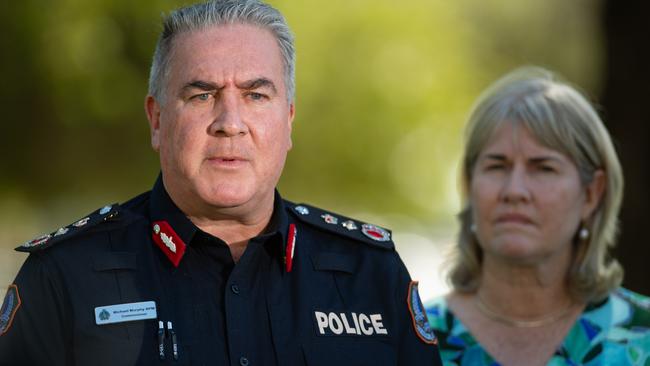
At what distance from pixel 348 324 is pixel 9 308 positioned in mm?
945

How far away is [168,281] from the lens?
331 centimetres

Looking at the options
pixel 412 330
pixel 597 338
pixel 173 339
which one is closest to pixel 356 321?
pixel 412 330

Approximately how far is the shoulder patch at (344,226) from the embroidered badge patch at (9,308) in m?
0.91

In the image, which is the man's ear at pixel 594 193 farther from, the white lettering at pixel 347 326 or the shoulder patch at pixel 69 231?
the shoulder patch at pixel 69 231

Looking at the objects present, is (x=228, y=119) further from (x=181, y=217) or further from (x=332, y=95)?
(x=332, y=95)

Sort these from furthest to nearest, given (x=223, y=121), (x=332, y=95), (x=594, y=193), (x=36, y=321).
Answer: (x=332, y=95), (x=594, y=193), (x=223, y=121), (x=36, y=321)

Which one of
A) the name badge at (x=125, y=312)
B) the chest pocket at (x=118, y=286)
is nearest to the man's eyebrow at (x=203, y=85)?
the chest pocket at (x=118, y=286)

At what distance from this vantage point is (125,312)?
10.5 ft

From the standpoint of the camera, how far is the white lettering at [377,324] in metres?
3.45

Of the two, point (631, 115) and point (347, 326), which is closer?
point (347, 326)

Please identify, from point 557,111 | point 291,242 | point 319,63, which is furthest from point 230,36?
point 319,63

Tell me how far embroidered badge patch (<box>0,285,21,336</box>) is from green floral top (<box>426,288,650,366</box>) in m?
2.34

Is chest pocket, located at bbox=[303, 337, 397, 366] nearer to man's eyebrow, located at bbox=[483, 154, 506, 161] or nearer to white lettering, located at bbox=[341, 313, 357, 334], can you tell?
white lettering, located at bbox=[341, 313, 357, 334]

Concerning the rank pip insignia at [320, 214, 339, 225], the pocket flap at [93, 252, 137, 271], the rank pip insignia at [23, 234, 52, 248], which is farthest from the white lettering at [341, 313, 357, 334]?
the rank pip insignia at [23, 234, 52, 248]
